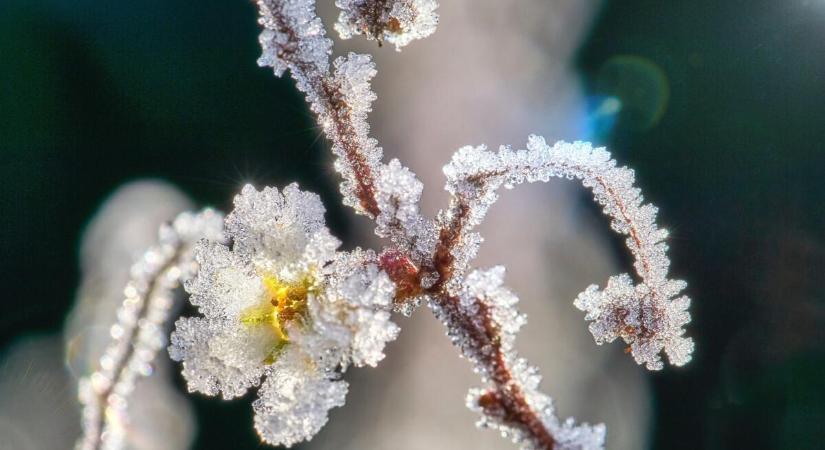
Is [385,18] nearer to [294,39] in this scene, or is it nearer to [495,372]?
[294,39]

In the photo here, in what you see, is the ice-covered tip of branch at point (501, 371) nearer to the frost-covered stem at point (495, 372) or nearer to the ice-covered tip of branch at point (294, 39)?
the frost-covered stem at point (495, 372)

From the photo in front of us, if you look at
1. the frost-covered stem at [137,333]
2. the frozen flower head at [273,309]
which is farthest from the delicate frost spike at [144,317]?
the frozen flower head at [273,309]

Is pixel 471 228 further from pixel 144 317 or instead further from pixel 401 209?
pixel 144 317

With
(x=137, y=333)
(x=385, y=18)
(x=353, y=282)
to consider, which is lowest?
(x=137, y=333)

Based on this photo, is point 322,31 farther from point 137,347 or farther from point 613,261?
point 613,261

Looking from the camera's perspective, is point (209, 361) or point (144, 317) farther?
point (209, 361)

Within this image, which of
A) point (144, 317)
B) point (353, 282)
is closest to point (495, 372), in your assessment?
point (353, 282)

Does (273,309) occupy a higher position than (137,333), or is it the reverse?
(273,309)
